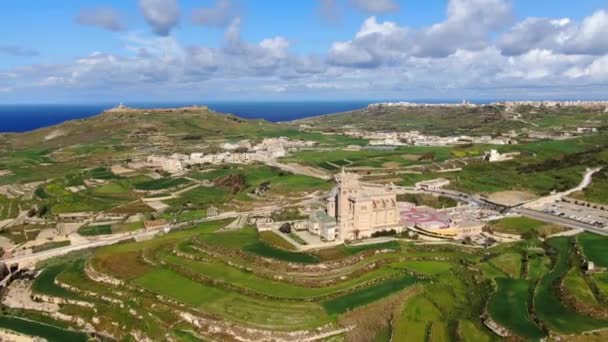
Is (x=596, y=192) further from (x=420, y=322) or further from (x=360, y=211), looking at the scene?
(x=420, y=322)

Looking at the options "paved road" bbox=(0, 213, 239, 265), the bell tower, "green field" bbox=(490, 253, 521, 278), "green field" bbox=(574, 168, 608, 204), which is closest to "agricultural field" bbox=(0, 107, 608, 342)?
"green field" bbox=(490, 253, 521, 278)

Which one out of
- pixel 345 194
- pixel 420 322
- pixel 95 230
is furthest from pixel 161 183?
pixel 420 322

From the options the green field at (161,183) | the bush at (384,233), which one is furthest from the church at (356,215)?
the green field at (161,183)

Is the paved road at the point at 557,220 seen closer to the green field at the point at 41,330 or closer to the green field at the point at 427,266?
the green field at the point at 427,266

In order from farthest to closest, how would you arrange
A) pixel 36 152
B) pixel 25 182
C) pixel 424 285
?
pixel 36 152, pixel 25 182, pixel 424 285

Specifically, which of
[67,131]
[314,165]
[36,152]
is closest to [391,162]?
[314,165]

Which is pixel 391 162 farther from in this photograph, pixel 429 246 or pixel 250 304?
pixel 250 304

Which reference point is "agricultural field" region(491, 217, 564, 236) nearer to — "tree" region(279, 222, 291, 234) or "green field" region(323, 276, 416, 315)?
"green field" region(323, 276, 416, 315)
